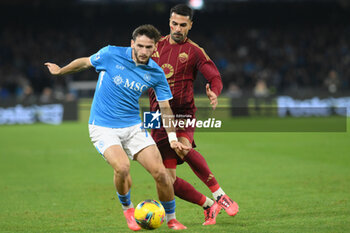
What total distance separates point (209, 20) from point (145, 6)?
4.32 m

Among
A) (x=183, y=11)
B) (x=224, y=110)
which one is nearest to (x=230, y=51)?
(x=224, y=110)

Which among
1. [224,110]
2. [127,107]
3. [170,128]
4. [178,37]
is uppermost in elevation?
[178,37]

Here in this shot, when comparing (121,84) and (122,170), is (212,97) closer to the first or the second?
(121,84)

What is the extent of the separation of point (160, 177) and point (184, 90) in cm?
135

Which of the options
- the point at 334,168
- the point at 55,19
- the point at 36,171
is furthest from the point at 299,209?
the point at 55,19

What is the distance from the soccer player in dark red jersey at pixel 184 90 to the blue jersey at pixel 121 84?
2.35 feet

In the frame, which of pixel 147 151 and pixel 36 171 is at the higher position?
pixel 147 151

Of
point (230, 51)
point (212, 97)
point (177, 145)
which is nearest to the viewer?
point (177, 145)

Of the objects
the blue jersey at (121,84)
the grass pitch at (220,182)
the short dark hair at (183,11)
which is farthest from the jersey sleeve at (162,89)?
the grass pitch at (220,182)

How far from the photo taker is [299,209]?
7219mm

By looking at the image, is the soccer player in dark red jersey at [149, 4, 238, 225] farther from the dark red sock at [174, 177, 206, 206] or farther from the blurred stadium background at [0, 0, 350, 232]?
the blurred stadium background at [0, 0, 350, 232]

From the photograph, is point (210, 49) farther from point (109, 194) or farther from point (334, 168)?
point (109, 194)

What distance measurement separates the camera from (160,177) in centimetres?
597

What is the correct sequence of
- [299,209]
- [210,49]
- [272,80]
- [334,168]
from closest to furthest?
[299,209] < [334,168] < [272,80] < [210,49]
